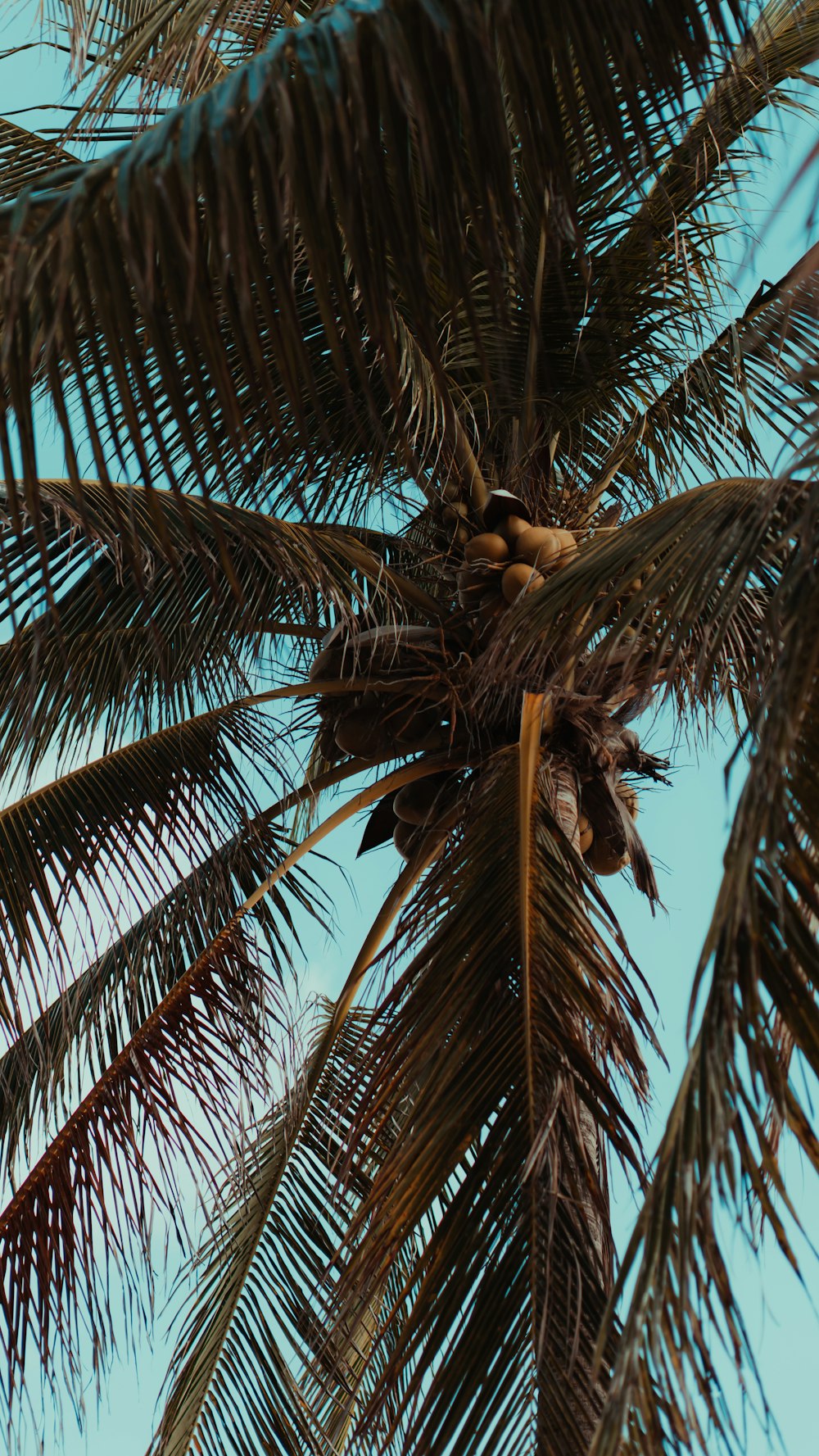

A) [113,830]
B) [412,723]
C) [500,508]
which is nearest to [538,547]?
[500,508]

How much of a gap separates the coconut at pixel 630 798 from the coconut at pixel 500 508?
0.88m

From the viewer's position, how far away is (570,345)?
15.6 feet

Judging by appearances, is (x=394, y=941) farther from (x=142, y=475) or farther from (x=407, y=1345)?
(x=142, y=475)

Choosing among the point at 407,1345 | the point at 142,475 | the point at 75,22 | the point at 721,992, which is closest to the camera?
the point at 721,992

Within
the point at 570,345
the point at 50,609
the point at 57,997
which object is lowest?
the point at 50,609

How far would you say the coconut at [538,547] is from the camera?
411 cm

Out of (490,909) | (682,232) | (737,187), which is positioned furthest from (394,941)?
(737,187)

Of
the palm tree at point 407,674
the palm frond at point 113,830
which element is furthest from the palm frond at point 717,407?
the palm frond at point 113,830

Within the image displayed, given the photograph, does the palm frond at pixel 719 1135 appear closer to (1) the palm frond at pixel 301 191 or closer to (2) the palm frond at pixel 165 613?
(1) the palm frond at pixel 301 191

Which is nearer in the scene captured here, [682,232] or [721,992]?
[721,992]

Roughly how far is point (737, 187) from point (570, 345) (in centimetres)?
92

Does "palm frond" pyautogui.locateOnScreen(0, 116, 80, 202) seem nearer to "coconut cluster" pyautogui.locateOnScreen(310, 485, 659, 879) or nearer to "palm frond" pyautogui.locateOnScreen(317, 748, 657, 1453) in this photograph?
"coconut cluster" pyautogui.locateOnScreen(310, 485, 659, 879)

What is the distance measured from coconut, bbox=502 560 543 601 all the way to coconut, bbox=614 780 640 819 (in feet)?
2.67

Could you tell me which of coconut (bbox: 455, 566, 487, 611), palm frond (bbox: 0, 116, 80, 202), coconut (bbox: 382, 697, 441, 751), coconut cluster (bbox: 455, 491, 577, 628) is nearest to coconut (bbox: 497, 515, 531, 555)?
coconut cluster (bbox: 455, 491, 577, 628)
